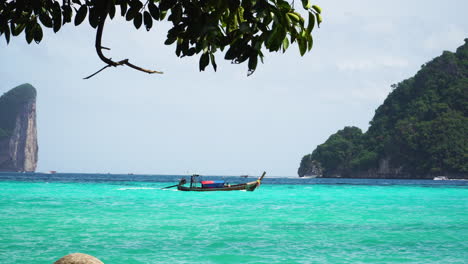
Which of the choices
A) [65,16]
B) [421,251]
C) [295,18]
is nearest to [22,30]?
[65,16]

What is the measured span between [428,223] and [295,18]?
Result: 24.8 meters

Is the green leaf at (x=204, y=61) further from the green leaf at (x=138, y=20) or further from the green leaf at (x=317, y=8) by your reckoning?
the green leaf at (x=317, y=8)

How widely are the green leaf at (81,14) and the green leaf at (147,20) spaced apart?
1.41ft

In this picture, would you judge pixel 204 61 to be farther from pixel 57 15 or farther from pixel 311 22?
pixel 57 15

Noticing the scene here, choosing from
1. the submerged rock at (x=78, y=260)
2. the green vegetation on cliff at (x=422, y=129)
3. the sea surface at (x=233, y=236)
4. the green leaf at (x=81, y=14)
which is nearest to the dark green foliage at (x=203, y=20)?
the green leaf at (x=81, y=14)

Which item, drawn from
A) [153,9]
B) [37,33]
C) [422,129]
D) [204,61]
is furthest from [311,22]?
[422,129]

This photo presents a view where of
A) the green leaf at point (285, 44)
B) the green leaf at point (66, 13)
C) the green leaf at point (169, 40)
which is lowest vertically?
the green leaf at point (285, 44)

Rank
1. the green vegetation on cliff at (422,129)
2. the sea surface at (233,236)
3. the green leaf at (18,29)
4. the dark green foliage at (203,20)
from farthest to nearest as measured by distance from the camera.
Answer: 1. the green vegetation on cliff at (422,129)
2. the sea surface at (233,236)
3. the green leaf at (18,29)
4. the dark green foliage at (203,20)

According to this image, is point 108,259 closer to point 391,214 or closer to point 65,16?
point 65,16

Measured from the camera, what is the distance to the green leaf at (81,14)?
3.77 meters

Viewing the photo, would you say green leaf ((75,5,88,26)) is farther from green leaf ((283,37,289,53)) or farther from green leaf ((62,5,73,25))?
green leaf ((283,37,289,53))

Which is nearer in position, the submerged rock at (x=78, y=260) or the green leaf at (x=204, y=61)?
the green leaf at (x=204, y=61)

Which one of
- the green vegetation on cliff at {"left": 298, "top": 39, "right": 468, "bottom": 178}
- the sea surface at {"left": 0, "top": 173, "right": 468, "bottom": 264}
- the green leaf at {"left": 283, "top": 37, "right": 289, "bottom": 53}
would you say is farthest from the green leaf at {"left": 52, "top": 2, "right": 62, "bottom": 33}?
the green vegetation on cliff at {"left": 298, "top": 39, "right": 468, "bottom": 178}

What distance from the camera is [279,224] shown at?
24562 millimetres
